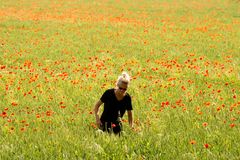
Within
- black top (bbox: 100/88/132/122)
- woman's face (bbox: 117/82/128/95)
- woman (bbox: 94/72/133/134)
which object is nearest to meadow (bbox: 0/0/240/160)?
woman (bbox: 94/72/133/134)

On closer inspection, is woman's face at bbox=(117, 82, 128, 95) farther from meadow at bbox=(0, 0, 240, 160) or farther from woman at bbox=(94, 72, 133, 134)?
meadow at bbox=(0, 0, 240, 160)

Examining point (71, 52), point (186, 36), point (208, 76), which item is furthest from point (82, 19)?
point (208, 76)

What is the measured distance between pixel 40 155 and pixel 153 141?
1516mm

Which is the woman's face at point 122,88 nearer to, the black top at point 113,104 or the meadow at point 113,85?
the black top at point 113,104

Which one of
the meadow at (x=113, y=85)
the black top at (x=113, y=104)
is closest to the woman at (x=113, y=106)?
the black top at (x=113, y=104)

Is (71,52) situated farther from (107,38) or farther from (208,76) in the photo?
(208,76)

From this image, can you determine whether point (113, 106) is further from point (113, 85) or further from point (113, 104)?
point (113, 85)

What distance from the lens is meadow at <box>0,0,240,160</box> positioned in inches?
177

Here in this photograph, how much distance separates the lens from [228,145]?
444cm

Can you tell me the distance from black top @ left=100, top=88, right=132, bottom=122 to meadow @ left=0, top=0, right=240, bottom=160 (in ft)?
1.22

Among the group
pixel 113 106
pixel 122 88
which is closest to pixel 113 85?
pixel 113 106

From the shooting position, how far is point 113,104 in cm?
546

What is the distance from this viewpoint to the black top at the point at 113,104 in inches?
213

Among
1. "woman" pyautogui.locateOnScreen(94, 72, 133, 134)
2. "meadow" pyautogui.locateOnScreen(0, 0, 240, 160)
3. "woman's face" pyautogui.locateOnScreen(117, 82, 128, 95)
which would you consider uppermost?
"woman's face" pyautogui.locateOnScreen(117, 82, 128, 95)
